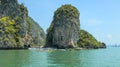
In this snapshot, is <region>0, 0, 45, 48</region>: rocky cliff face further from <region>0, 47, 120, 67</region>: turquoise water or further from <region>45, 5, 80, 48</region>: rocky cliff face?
<region>0, 47, 120, 67</region>: turquoise water

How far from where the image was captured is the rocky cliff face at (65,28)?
128500 millimetres

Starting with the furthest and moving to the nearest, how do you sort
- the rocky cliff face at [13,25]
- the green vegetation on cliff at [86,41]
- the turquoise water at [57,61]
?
the green vegetation on cliff at [86,41]
the rocky cliff face at [13,25]
the turquoise water at [57,61]

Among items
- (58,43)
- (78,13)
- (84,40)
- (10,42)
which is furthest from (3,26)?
(84,40)

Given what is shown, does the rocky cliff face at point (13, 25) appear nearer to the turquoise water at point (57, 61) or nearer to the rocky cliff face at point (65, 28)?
the rocky cliff face at point (65, 28)

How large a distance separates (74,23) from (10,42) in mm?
30290

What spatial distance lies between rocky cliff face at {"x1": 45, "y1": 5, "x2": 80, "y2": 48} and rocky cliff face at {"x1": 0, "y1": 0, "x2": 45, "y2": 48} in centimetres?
1257

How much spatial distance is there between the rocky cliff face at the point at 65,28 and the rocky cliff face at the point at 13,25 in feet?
41.2

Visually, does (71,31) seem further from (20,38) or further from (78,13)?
(20,38)

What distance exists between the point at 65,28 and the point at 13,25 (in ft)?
72.4

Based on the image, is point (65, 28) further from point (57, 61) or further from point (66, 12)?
point (57, 61)

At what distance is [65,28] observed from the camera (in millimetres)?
130250

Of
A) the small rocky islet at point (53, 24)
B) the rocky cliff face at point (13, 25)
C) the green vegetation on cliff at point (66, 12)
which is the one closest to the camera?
the rocky cliff face at point (13, 25)

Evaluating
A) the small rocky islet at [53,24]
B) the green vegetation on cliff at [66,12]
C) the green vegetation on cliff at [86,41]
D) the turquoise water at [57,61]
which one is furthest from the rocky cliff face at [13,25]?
the turquoise water at [57,61]

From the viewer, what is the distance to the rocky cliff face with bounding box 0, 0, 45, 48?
386ft
